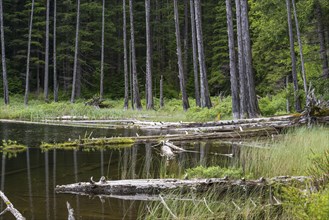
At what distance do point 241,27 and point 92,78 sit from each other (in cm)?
2510

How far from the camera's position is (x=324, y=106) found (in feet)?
41.7

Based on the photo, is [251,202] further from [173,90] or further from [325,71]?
[173,90]

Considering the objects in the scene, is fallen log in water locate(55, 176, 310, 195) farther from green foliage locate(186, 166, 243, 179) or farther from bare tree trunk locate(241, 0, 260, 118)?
bare tree trunk locate(241, 0, 260, 118)

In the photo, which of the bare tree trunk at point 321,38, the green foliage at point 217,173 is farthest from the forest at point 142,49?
the green foliage at point 217,173

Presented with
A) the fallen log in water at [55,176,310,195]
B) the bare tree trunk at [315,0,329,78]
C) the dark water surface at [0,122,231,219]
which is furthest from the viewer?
the bare tree trunk at [315,0,329,78]

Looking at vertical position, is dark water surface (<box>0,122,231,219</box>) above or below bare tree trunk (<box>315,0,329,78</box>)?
below

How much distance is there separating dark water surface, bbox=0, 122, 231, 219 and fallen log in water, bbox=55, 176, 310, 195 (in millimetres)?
311

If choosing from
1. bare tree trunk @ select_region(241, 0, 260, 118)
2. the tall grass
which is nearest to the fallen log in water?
the tall grass

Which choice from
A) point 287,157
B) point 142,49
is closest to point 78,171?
point 287,157

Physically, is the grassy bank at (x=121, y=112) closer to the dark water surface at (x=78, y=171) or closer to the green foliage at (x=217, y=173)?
the dark water surface at (x=78, y=171)

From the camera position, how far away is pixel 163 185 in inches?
269

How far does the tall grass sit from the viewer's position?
7.38 meters

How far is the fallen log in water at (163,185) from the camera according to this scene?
21.6 ft

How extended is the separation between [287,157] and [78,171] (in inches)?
173
